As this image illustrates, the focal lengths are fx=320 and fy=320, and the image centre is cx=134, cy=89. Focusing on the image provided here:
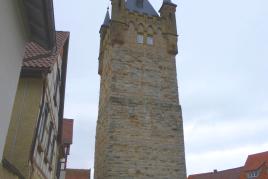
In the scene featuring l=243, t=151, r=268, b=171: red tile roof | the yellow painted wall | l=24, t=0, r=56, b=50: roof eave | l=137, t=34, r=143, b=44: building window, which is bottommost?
the yellow painted wall

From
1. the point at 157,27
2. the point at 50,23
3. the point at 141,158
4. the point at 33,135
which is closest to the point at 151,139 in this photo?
the point at 141,158

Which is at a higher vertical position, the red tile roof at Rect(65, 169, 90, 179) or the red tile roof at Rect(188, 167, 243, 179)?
the red tile roof at Rect(188, 167, 243, 179)

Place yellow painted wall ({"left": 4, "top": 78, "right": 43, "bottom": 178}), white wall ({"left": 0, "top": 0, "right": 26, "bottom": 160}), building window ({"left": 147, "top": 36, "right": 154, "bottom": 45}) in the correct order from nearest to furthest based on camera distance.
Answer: white wall ({"left": 0, "top": 0, "right": 26, "bottom": 160}) → yellow painted wall ({"left": 4, "top": 78, "right": 43, "bottom": 178}) → building window ({"left": 147, "top": 36, "right": 154, "bottom": 45})

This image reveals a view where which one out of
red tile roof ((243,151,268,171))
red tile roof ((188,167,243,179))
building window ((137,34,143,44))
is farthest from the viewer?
red tile roof ((188,167,243,179))

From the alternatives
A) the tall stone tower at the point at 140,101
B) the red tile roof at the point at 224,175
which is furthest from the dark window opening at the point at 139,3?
the red tile roof at the point at 224,175

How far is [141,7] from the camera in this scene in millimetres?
23438

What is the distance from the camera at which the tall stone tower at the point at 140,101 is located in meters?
17.4

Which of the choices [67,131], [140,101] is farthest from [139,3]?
[67,131]

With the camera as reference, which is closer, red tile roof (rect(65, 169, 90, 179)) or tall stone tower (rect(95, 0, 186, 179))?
tall stone tower (rect(95, 0, 186, 179))

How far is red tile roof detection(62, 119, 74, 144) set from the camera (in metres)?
17.7

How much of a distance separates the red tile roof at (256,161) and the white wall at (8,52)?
104 ft

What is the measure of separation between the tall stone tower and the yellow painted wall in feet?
31.2


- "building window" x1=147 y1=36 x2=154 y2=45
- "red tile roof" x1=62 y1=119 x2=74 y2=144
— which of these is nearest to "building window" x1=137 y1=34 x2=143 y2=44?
"building window" x1=147 y1=36 x2=154 y2=45

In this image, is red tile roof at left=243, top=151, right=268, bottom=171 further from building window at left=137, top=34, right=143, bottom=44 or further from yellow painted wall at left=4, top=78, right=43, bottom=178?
yellow painted wall at left=4, top=78, right=43, bottom=178
